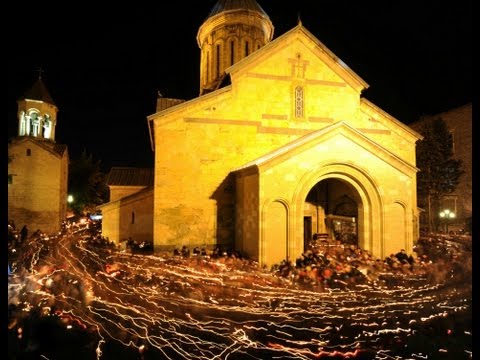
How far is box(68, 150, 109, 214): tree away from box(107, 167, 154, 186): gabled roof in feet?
45.1

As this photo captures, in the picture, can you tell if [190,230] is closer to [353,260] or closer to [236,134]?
[236,134]

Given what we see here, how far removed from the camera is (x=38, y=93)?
24.5 m

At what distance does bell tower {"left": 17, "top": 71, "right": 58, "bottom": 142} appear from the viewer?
23938 mm

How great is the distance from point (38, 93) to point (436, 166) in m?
28.3

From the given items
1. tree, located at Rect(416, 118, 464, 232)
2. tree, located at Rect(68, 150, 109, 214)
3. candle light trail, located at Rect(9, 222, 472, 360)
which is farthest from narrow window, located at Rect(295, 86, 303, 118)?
tree, located at Rect(68, 150, 109, 214)

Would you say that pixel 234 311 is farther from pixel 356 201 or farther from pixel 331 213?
pixel 331 213

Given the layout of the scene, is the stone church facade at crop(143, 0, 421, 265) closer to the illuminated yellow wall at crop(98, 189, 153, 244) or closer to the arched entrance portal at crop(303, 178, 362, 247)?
the arched entrance portal at crop(303, 178, 362, 247)

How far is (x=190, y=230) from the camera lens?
1292 centimetres

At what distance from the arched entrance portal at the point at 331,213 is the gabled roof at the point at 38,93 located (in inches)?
852

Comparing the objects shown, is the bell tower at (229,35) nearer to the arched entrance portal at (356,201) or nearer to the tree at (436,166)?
the arched entrance portal at (356,201)

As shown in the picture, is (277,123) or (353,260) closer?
(353,260)

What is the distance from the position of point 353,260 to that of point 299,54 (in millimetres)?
9044

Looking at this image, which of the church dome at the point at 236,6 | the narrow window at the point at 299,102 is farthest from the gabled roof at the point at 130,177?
the church dome at the point at 236,6

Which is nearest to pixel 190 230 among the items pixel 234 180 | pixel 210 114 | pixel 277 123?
pixel 234 180
